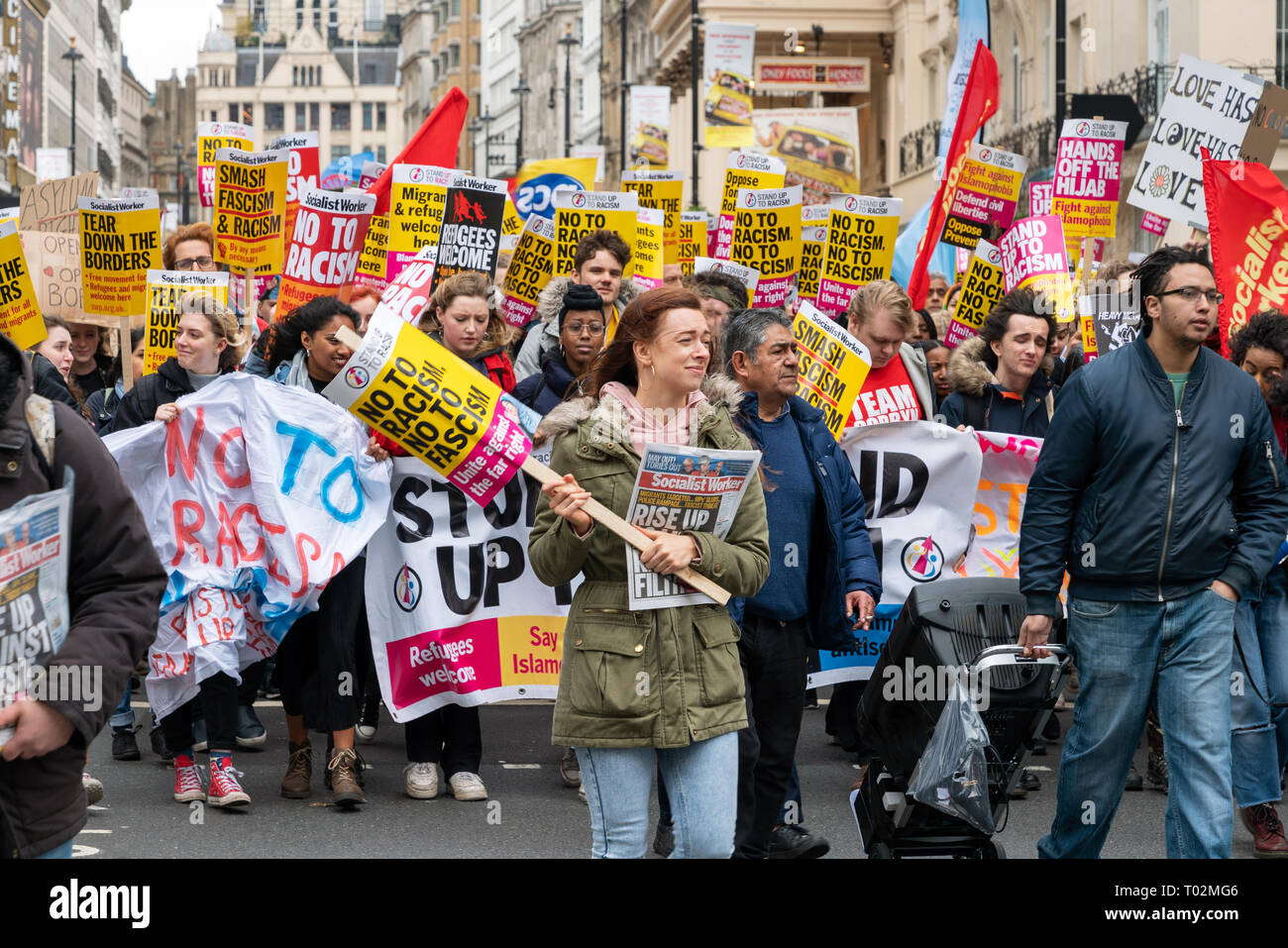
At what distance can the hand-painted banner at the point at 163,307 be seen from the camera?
8.33 m

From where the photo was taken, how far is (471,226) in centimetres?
1000

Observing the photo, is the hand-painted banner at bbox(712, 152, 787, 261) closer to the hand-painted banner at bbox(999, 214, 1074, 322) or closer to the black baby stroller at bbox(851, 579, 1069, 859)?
the hand-painted banner at bbox(999, 214, 1074, 322)

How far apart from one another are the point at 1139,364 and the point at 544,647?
3.05 meters

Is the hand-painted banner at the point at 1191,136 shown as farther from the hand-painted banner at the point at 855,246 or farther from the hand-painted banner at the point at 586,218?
the hand-painted banner at the point at 586,218

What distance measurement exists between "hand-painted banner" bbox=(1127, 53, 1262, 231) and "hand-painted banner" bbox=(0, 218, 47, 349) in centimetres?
575

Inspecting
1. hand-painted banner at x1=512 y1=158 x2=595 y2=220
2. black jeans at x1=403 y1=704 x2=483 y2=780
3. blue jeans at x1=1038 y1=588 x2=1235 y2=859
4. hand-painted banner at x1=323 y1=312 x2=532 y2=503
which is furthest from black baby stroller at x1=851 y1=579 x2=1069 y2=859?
hand-painted banner at x1=512 y1=158 x2=595 y2=220

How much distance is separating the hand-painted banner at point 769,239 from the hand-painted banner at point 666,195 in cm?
135

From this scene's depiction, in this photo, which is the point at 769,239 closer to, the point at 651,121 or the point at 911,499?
the point at 911,499

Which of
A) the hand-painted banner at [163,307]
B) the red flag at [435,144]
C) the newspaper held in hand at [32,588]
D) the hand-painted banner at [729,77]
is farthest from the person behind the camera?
the hand-painted banner at [729,77]

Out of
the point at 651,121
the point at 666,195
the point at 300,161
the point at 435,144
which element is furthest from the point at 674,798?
the point at 651,121

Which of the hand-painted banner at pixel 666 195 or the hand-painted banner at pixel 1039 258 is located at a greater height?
the hand-painted banner at pixel 666 195

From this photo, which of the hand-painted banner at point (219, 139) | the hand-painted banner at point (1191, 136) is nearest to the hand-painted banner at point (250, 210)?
the hand-painted banner at point (219, 139)
